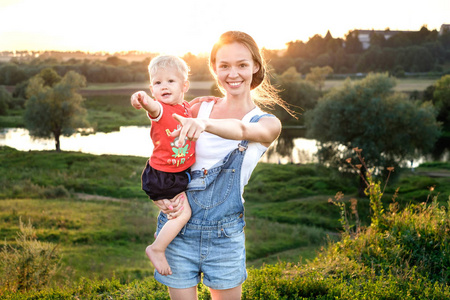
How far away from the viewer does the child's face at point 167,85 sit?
2748 millimetres

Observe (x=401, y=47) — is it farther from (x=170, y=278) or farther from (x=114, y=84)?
(x=170, y=278)

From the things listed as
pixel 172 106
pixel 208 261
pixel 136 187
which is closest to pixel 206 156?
pixel 172 106

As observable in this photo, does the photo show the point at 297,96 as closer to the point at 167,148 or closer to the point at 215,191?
the point at 215,191

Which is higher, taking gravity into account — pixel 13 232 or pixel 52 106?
pixel 52 106

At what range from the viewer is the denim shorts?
2.72m

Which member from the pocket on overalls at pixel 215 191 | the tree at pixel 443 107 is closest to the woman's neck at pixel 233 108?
the pocket on overalls at pixel 215 191

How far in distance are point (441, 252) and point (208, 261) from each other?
384cm

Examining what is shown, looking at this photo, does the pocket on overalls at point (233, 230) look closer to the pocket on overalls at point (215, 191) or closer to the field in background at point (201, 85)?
the pocket on overalls at point (215, 191)

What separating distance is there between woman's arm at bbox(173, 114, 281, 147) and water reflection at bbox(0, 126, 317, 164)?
4116cm

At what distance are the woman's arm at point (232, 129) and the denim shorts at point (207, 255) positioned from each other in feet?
1.90

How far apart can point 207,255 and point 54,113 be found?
161 ft

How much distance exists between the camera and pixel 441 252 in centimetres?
530

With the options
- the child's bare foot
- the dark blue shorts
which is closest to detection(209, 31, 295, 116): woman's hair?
the dark blue shorts

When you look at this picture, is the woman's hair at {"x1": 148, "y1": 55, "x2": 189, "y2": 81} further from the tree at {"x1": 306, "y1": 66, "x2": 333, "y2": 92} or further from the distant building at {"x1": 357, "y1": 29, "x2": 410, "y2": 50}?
the distant building at {"x1": 357, "y1": 29, "x2": 410, "y2": 50}
